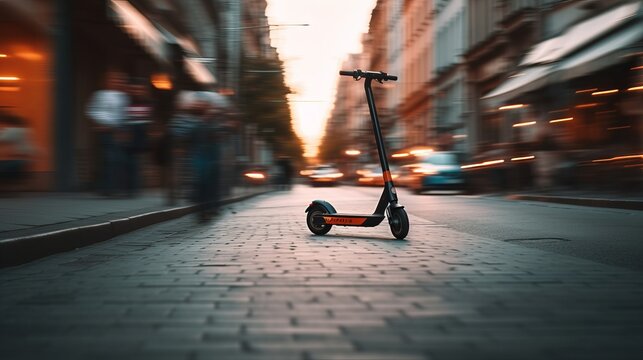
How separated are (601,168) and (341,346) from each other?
1319cm

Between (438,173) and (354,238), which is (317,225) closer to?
(354,238)

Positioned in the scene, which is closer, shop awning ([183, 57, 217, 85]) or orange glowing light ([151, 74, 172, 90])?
orange glowing light ([151, 74, 172, 90])

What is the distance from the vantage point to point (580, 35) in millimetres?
20797

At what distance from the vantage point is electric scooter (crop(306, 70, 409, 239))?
22.9 ft

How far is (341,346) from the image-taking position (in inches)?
108

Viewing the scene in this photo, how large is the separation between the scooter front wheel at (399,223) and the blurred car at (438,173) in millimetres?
15716

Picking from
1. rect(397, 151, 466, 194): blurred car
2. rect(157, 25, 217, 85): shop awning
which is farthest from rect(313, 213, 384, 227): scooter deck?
rect(397, 151, 466, 194): blurred car

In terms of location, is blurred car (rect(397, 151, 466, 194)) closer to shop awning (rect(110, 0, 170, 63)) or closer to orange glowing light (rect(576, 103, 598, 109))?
orange glowing light (rect(576, 103, 598, 109))

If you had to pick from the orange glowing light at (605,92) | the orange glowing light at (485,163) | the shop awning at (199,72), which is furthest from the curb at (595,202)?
the shop awning at (199,72)

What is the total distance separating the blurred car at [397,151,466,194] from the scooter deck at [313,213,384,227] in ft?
50.8

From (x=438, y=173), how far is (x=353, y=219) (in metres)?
15.7

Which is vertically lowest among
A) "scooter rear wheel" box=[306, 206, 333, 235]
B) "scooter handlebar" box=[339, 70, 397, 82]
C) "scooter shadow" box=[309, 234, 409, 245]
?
"scooter shadow" box=[309, 234, 409, 245]

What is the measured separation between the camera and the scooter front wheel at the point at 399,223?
6924mm

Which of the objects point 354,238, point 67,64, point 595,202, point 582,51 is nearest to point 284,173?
point 582,51
